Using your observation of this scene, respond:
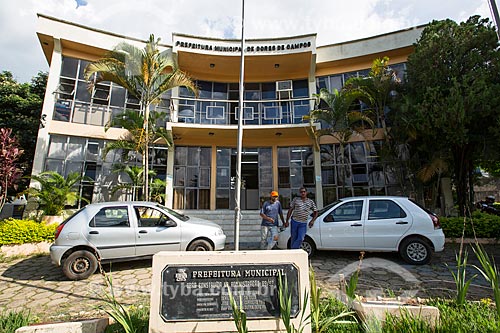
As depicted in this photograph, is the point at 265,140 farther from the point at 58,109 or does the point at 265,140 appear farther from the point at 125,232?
the point at 58,109

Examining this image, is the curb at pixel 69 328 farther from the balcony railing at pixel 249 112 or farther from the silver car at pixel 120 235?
the balcony railing at pixel 249 112

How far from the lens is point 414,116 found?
344 inches

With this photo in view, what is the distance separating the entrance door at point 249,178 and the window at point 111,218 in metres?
7.22

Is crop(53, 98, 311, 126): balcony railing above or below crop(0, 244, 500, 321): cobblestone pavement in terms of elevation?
above

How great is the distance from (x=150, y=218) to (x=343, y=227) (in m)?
4.70

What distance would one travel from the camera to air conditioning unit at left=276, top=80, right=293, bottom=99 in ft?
42.3

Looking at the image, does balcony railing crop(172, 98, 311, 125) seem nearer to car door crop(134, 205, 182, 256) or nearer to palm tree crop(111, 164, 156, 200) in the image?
palm tree crop(111, 164, 156, 200)

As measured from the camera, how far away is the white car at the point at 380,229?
543 centimetres

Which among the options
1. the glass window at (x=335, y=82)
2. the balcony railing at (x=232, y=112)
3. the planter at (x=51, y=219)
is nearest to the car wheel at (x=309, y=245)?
the balcony railing at (x=232, y=112)

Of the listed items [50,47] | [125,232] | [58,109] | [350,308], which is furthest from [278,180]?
[50,47]

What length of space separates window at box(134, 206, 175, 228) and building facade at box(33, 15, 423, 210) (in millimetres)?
5471

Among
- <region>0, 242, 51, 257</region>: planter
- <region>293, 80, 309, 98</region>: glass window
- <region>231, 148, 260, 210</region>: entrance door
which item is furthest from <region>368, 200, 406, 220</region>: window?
<region>0, 242, 51, 257</region>: planter

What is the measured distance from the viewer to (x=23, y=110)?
12.5 meters

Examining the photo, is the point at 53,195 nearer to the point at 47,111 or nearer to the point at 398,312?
the point at 47,111
